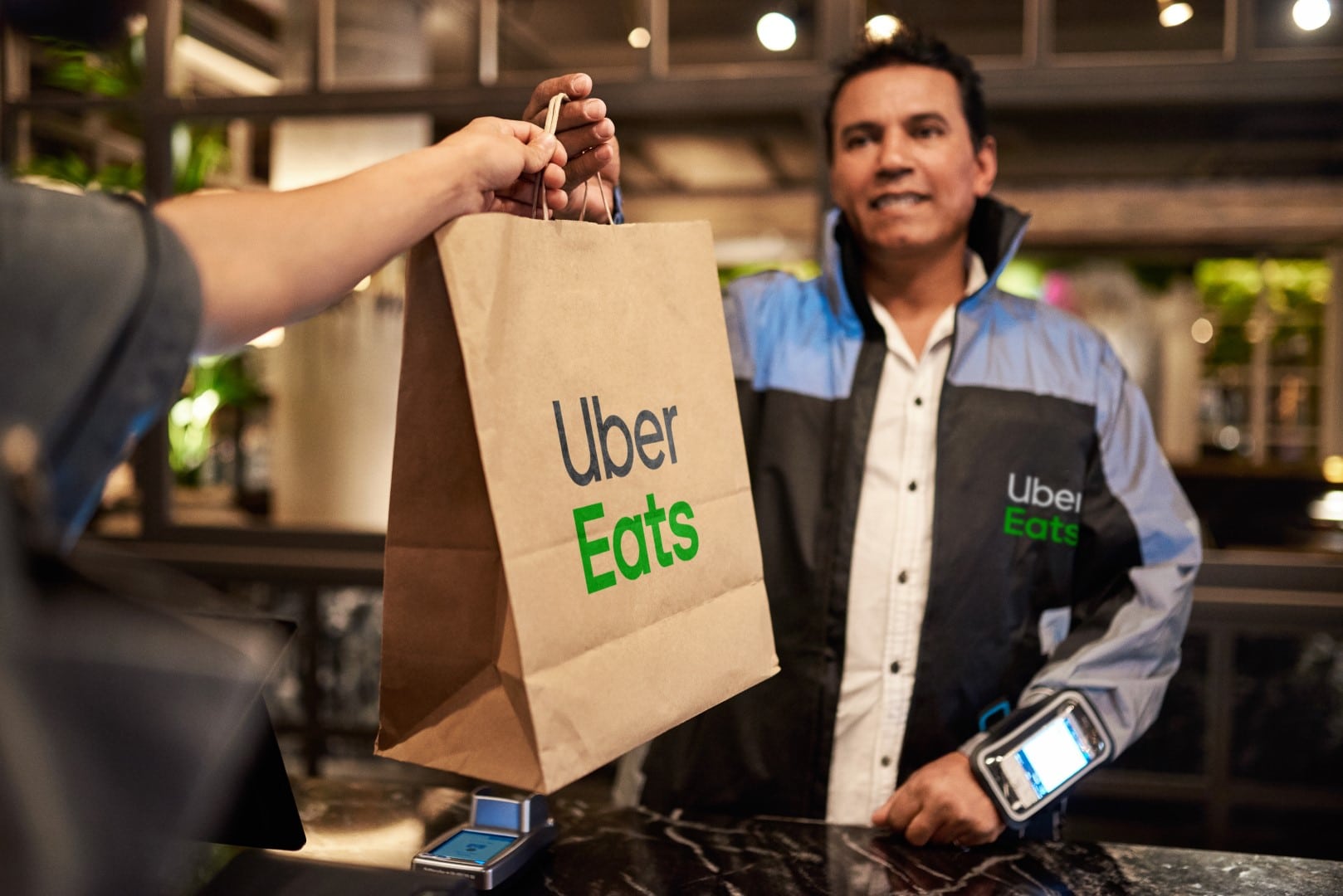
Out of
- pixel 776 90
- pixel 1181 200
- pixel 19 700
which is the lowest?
pixel 19 700

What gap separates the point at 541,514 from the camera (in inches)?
28.4

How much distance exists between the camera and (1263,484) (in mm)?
5426

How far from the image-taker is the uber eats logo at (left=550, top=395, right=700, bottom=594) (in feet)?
2.48

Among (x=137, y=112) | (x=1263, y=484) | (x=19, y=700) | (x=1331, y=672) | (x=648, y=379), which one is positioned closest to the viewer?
(x=19, y=700)

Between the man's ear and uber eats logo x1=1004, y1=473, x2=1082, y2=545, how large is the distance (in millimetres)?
482

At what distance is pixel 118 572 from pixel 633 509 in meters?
0.38

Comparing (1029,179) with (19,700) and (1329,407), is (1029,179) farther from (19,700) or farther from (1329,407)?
(19,700)

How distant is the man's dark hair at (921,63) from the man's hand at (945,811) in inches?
37.5

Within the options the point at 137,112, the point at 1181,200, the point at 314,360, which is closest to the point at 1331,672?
the point at 314,360

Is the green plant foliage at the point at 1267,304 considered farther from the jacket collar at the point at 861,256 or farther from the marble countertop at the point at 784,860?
the marble countertop at the point at 784,860

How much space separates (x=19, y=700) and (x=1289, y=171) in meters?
9.71

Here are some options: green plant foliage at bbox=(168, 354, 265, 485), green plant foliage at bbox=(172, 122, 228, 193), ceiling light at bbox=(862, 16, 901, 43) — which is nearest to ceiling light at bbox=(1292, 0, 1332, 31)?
ceiling light at bbox=(862, 16, 901, 43)

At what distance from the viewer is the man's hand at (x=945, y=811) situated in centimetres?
107

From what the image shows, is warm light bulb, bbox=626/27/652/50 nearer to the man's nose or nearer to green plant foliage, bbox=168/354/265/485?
the man's nose
